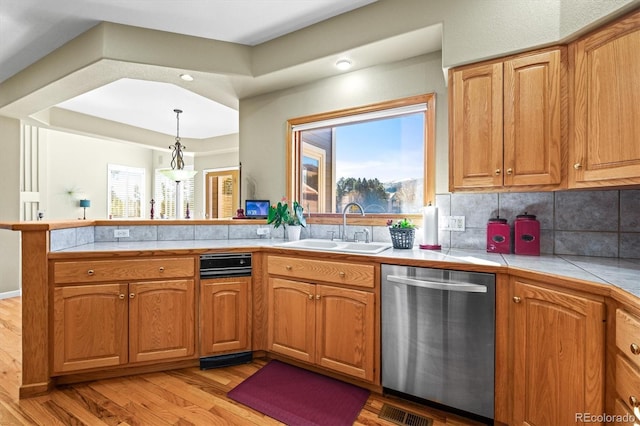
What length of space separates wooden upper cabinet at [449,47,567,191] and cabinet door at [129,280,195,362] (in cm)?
209

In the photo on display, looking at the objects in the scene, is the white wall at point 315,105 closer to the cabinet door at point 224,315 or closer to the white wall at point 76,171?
the cabinet door at point 224,315

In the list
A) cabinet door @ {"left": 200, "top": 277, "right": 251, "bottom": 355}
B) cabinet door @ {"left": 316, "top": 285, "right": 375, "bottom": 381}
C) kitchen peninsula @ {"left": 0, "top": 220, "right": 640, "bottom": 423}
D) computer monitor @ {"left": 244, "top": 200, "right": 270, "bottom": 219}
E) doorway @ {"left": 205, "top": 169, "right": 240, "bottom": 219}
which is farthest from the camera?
doorway @ {"left": 205, "top": 169, "right": 240, "bottom": 219}

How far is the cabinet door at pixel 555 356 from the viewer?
1.27m

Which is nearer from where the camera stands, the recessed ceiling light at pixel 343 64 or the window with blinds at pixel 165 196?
the recessed ceiling light at pixel 343 64

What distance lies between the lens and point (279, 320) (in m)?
2.34

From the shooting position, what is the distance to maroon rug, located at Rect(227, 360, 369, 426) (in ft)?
5.89

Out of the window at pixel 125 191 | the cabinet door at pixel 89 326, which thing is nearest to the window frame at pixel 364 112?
the cabinet door at pixel 89 326

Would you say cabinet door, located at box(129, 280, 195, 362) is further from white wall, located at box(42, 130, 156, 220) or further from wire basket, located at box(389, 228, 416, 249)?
white wall, located at box(42, 130, 156, 220)

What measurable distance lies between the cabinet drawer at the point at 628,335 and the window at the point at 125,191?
802 cm

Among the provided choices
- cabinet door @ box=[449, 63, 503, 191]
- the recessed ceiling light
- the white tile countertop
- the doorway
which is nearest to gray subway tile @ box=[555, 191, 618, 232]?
the white tile countertop

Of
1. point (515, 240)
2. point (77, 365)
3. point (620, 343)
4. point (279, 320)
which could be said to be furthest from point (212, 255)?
point (620, 343)

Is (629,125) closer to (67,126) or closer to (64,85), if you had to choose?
(64,85)

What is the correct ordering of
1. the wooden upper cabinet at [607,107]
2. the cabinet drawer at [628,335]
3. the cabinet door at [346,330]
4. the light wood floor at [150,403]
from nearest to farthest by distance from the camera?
the cabinet drawer at [628,335], the wooden upper cabinet at [607,107], the light wood floor at [150,403], the cabinet door at [346,330]

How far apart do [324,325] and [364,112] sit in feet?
5.98
